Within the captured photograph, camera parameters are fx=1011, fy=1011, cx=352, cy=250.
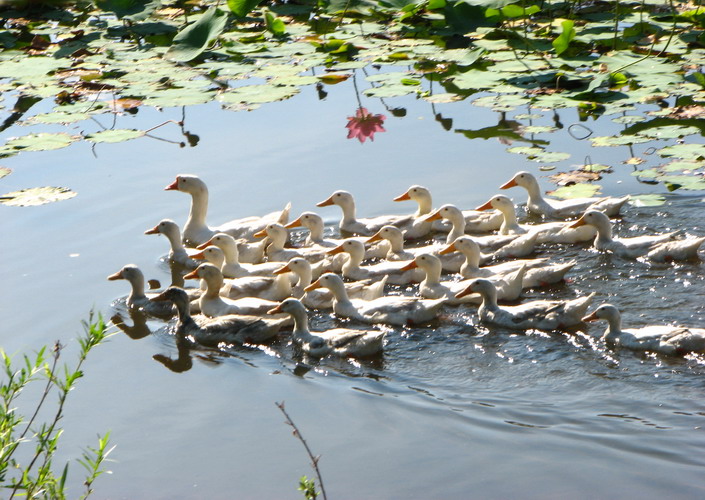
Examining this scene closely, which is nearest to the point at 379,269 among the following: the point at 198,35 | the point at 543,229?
the point at 543,229

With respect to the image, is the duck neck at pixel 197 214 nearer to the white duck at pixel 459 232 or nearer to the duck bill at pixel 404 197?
the duck bill at pixel 404 197

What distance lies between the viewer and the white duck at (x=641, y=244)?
8172 mm

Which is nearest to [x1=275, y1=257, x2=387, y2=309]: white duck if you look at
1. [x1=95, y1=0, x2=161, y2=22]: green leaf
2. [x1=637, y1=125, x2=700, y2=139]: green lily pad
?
[x1=637, y1=125, x2=700, y2=139]: green lily pad

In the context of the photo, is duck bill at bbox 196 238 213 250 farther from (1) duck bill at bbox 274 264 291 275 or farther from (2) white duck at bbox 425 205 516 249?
(2) white duck at bbox 425 205 516 249

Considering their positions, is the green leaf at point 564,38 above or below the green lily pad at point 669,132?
above

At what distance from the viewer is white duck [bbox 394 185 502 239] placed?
30.6ft

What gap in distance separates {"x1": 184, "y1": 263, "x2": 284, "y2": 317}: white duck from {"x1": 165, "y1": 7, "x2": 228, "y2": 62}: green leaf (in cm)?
615

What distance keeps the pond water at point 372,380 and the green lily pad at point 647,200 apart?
0.25ft

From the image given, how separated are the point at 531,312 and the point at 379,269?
164 centimetres

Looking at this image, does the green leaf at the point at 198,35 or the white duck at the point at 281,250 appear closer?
the white duck at the point at 281,250

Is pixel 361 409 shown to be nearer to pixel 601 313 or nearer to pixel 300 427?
pixel 300 427

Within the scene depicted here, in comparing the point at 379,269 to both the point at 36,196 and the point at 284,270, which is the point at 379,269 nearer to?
the point at 284,270

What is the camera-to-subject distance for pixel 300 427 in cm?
601

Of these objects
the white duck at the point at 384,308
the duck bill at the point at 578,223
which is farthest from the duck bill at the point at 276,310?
the duck bill at the point at 578,223
